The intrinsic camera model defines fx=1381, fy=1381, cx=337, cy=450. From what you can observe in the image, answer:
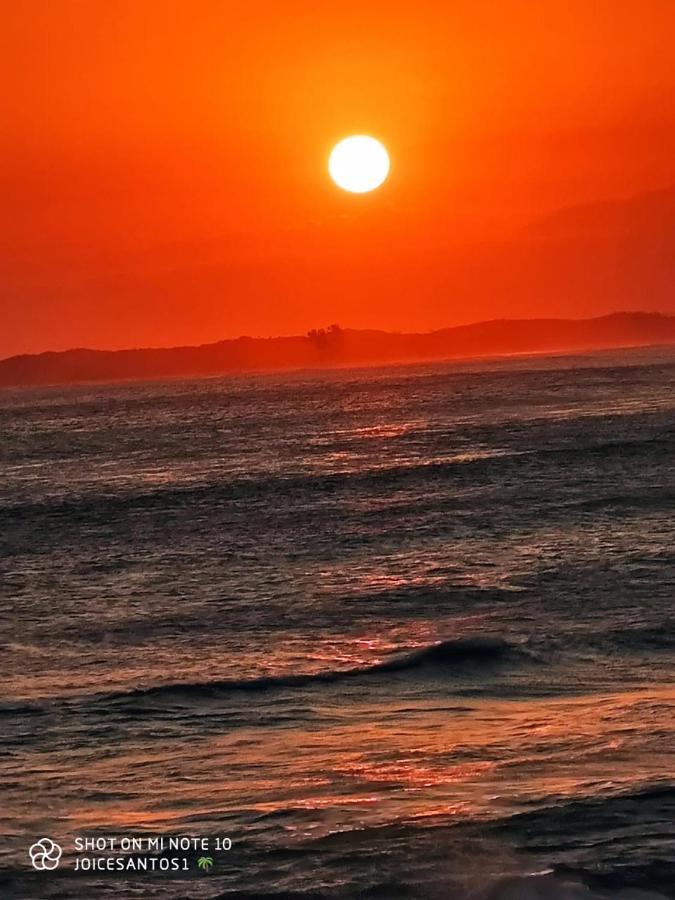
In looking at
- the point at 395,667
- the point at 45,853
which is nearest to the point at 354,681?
the point at 395,667

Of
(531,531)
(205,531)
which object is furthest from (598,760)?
(205,531)

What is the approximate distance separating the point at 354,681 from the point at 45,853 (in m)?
11.2

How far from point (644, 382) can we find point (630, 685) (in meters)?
139

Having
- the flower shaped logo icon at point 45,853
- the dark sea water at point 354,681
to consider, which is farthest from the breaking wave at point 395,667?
the flower shaped logo icon at point 45,853

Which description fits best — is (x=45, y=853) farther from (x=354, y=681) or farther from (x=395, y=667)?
(x=395, y=667)

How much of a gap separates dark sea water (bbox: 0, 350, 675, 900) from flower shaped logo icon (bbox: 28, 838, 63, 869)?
0.48 feet

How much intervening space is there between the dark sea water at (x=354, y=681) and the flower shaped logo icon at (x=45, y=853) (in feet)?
0.48

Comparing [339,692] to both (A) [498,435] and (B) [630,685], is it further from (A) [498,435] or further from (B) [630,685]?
(A) [498,435]

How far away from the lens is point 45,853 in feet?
57.6

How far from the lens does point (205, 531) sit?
5266 centimetres

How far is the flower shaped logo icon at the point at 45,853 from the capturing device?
17.1 metres

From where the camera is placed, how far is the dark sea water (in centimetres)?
1703

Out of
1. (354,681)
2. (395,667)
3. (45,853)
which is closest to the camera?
(45,853)

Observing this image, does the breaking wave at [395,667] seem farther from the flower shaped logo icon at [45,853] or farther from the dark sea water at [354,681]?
the flower shaped logo icon at [45,853]
